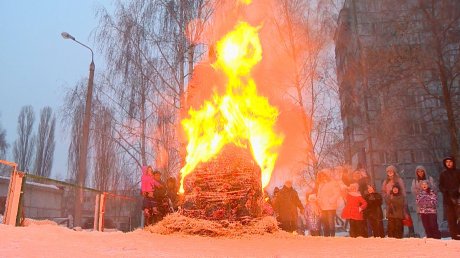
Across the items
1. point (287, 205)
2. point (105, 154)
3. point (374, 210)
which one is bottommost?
point (374, 210)

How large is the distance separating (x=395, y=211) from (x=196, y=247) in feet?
15.8

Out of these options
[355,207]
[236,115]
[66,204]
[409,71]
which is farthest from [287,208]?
[66,204]

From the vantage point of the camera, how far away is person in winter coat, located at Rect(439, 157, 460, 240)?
739 cm

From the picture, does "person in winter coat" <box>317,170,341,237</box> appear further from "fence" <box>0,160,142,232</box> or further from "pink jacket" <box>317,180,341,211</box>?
"fence" <box>0,160,142,232</box>

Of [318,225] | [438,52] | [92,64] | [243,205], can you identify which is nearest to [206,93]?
[243,205]

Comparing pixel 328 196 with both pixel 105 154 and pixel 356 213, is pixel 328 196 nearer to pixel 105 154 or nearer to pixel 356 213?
pixel 356 213

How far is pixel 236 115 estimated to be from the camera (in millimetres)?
7766

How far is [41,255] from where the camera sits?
3701 millimetres

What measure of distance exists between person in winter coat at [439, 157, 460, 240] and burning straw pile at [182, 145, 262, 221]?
3597 mm

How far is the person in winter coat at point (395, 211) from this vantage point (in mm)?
8016

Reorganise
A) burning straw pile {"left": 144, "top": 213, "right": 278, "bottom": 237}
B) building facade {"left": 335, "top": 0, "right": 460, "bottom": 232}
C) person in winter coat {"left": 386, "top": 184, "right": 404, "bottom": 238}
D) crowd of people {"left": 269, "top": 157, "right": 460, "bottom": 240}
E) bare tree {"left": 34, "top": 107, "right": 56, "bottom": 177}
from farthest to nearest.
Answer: bare tree {"left": 34, "top": 107, "right": 56, "bottom": 177}
building facade {"left": 335, "top": 0, "right": 460, "bottom": 232}
person in winter coat {"left": 386, "top": 184, "right": 404, "bottom": 238}
crowd of people {"left": 269, "top": 157, "right": 460, "bottom": 240}
burning straw pile {"left": 144, "top": 213, "right": 278, "bottom": 237}

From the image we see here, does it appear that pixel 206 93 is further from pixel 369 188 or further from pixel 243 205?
pixel 369 188

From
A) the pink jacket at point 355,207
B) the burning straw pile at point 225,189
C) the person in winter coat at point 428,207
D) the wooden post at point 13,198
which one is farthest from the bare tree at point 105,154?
the person in winter coat at point 428,207

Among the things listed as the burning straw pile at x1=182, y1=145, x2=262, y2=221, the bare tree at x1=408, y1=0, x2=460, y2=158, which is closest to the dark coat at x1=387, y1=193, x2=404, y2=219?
the burning straw pile at x1=182, y1=145, x2=262, y2=221
